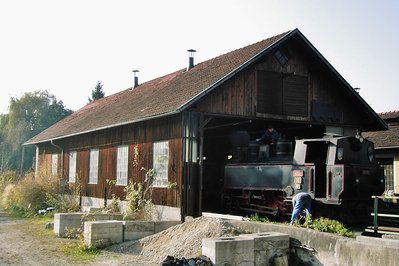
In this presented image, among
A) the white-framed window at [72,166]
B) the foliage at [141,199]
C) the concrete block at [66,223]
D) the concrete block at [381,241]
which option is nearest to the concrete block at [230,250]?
the concrete block at [381,241]

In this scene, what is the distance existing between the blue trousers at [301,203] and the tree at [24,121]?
50024 millimetres

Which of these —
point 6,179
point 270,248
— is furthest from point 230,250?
point 6,179

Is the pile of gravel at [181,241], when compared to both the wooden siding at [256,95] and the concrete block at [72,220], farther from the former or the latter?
the wooden siding at [256,95]

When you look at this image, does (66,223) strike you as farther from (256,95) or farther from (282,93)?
(282,93)

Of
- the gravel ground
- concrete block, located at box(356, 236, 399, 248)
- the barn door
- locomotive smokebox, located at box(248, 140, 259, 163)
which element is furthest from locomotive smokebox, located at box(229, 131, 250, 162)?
concrete block, located at box(356, 236, 399, 248)

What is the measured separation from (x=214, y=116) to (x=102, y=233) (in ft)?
16.8

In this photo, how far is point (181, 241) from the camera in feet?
37.6

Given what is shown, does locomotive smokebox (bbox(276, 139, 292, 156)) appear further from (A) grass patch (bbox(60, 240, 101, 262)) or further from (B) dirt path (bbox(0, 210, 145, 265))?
(A) grass patch (bbox(60, 240, 101, 262))

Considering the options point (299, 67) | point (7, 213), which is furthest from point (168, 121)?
point (7, 213)

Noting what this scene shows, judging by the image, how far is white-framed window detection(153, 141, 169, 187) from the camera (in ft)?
52.3

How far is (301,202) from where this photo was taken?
12297 millimetres

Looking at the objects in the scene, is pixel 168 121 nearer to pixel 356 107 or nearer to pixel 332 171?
pixel 332 171

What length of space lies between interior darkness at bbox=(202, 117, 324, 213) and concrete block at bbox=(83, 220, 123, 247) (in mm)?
4781

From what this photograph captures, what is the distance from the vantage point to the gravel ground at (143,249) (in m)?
11.1
